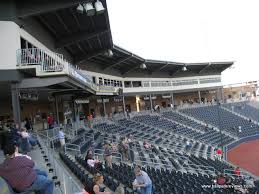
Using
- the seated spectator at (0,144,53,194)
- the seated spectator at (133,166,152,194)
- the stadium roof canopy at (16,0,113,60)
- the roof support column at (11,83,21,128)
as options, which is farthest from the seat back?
the stadium roof canopy at (16,0,113,60)

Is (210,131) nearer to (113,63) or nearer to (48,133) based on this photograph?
(113,63)

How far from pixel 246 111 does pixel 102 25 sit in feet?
107

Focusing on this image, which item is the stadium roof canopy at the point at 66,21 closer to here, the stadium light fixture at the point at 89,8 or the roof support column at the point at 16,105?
the stadium light fixture at the point at 89,8

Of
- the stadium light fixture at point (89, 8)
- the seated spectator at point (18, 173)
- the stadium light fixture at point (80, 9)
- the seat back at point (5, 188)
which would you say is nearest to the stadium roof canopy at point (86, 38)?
the stadium light fixture at point (80, 9)

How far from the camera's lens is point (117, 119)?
3466 centimetres

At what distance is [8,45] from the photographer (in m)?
16.2

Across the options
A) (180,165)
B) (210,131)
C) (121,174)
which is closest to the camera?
(121,174)

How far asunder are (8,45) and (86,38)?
946 centimetres

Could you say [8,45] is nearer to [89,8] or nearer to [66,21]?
[89,8]

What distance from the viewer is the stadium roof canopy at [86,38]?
698 inches

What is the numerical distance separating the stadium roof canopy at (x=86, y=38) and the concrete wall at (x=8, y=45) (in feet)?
3.08

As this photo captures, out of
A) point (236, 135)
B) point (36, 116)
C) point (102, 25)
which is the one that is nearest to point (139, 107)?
point (236, 135)

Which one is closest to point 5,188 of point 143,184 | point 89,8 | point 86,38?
point 143,184

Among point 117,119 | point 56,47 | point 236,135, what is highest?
point 56,47
